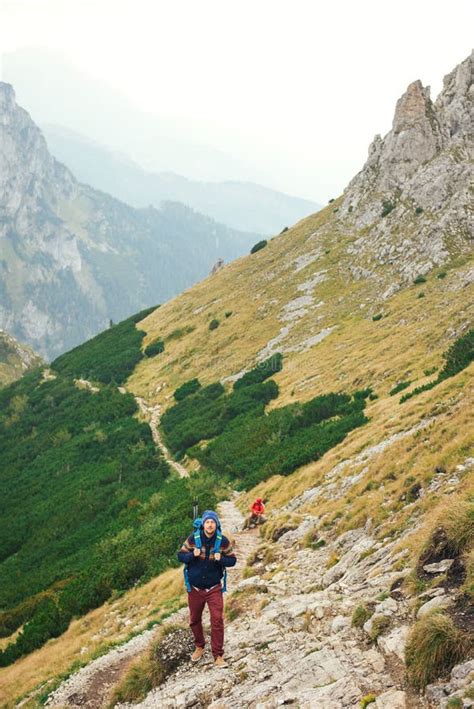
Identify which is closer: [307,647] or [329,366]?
[307,647]

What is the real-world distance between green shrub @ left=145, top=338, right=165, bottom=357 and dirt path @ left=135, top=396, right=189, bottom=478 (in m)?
10.4

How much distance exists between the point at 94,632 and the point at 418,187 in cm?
5515

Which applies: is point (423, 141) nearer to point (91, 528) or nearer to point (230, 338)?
point (230, 338)

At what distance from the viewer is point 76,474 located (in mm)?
46188

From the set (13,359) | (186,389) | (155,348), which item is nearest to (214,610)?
(186,389)

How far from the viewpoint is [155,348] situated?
6925 centimetres

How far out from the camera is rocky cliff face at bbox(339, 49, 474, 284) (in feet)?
169

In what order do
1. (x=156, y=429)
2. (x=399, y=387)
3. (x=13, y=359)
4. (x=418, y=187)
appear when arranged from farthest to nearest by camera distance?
(x=13, y=359) → (x=418, y=187) → (x=156, y=429) → (x=399, y=387)

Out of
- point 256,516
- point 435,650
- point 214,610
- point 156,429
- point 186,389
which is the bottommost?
point 256,516

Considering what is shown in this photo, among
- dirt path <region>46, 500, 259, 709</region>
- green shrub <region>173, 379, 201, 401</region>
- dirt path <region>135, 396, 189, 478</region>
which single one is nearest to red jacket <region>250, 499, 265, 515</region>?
dirt path <region>46, 500, 259, 709</region>

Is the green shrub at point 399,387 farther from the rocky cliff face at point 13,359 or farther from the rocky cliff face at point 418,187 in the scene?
the rocky cliff face at point 13,359

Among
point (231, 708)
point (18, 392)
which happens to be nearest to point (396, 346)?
point (231, 708)

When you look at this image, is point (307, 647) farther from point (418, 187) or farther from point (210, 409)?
point (418, 187)

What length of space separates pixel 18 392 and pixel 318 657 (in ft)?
253
